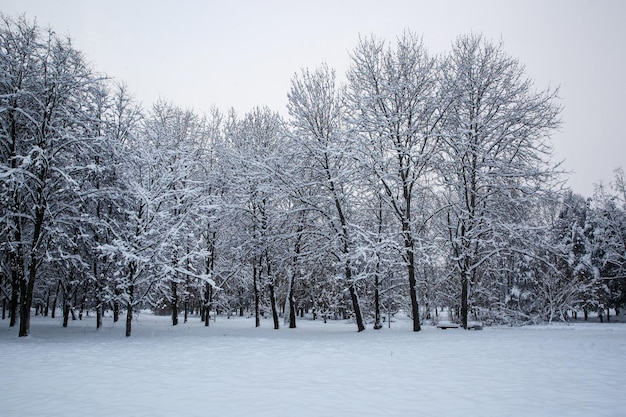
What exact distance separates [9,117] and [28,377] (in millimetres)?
12161

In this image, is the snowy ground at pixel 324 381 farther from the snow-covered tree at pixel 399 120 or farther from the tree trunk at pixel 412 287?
the snow-covered tree at pixel 399 120

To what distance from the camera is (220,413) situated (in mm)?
4898

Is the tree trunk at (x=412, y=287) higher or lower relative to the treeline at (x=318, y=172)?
lower

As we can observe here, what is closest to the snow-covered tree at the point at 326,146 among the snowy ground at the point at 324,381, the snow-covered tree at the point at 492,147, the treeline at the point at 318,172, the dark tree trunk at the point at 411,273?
the treeline at the point at 318,172

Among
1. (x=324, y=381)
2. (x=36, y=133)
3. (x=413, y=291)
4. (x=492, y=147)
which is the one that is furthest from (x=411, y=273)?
(x=36, y=133)

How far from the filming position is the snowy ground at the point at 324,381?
5035 mm

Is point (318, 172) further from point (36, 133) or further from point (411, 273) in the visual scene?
point (36, 133)

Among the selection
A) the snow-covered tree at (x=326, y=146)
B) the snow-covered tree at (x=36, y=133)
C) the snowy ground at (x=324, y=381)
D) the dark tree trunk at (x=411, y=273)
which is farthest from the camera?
the snow-covered tree at (x=326, y=146)

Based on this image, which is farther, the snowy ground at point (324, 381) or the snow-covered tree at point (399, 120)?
the snow-covered tree at point (399, 120)

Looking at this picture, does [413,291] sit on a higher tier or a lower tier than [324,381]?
higher

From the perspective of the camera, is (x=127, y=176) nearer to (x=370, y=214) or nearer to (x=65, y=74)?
(x=65, y=74)

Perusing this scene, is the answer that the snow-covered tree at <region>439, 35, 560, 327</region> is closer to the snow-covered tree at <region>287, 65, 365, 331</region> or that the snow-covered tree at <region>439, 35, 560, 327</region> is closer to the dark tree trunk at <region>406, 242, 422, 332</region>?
the dark tree trunk at <region>406, 242, 422, 332</region>

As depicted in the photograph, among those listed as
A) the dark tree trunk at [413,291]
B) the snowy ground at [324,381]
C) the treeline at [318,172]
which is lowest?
the snowy ground at [324,381]

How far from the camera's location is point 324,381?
22.2 ft
